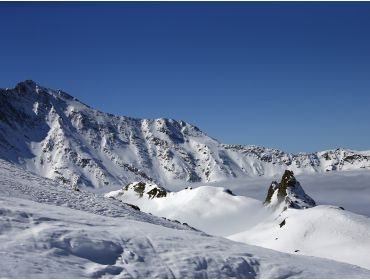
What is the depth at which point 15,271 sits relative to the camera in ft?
56.4

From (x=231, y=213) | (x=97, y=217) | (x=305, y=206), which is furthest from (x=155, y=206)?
(x=97, y=217)

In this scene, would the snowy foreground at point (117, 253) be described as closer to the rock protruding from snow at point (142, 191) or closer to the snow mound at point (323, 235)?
the snow mound at point (323, 235)

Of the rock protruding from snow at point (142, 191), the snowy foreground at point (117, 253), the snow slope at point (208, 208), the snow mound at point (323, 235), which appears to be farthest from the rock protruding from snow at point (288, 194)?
the snowy foreground at point (117, 253)

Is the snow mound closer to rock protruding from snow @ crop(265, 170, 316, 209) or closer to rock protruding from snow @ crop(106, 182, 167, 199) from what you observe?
rock protruding from snow @ crop(265, 170, 316, 209)

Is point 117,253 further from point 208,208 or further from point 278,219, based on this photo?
point 208,208

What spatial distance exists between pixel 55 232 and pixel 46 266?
3.20 metres

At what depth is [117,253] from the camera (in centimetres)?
2092

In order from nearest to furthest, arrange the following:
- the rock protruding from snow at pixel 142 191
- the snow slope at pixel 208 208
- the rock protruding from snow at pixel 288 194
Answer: the snow slope at pixel 208 208 → the rock protruding from snow at pixel 288 194 → the rock protruding from snow at pixel 142 191

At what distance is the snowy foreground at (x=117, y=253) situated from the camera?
18.8 metres

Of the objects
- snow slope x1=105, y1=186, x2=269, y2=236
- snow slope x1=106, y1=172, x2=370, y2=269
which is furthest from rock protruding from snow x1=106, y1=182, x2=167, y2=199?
snow slope x1=106, y1=172, x2=370, y2=269

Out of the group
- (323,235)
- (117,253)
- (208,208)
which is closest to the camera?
(117,253)

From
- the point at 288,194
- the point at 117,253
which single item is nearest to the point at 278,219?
the point at 288,194

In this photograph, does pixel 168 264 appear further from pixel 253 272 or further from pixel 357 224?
pixel 357 224

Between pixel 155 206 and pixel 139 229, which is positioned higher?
pixel 155 206
